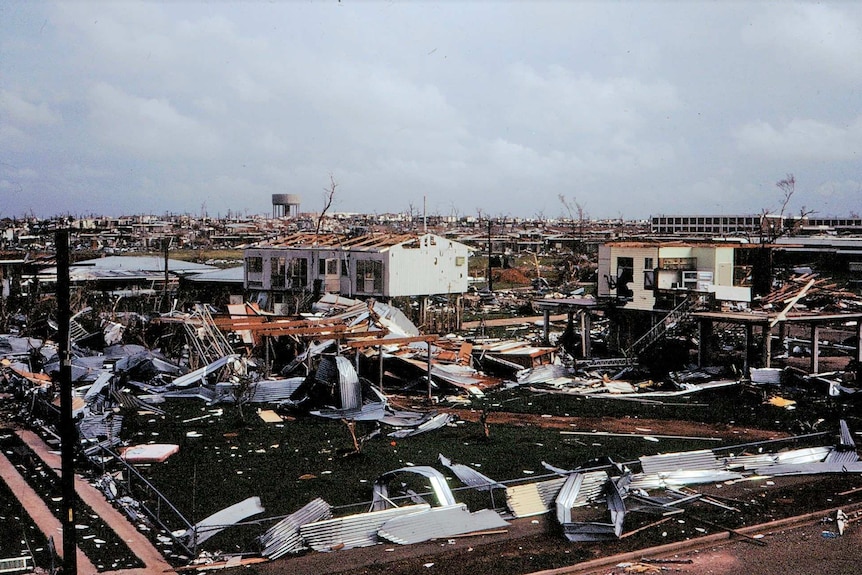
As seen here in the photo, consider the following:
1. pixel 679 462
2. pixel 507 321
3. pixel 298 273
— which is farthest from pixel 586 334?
pixel 298 273

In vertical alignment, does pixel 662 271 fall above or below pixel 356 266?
above

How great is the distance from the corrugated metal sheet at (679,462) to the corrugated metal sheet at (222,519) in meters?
6.07

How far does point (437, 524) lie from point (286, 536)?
2016 mm

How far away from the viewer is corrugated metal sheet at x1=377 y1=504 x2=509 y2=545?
11250 millimetres

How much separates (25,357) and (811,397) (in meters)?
21.5

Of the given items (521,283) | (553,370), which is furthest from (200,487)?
(521,283)

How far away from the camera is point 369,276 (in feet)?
130

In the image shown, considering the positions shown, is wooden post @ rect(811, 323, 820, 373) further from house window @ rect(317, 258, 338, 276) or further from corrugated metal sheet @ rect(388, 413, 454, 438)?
house window @ rect(317, 258, 338, 276)

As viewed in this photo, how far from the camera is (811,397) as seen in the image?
2222cm

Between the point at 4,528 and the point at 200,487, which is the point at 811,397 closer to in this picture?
the point at 200,487

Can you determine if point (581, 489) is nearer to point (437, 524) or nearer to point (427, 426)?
point (437, 524)

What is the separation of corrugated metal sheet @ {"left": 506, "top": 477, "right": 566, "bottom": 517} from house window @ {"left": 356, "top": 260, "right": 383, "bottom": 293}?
1069 inches

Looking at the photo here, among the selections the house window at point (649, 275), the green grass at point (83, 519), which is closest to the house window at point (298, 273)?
the house window at point (649, 275)

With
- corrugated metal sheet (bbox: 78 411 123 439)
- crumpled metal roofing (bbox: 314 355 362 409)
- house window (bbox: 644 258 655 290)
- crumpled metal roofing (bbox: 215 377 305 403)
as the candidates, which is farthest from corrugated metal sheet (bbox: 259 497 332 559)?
house window (bbox: 644 258 655 290)
